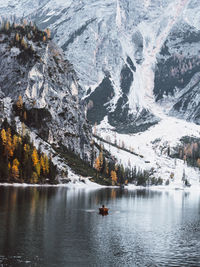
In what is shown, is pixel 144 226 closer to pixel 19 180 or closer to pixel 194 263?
pixel 194 263

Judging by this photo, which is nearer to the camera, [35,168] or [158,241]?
[158,241]

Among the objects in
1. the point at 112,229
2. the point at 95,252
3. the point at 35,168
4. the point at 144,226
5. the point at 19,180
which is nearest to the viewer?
the point at 95,252

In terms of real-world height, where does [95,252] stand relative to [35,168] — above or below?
below

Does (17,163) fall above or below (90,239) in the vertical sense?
above

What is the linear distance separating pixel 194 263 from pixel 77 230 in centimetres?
2710

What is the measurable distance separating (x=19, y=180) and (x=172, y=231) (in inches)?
4755

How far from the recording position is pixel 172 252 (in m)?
55.7

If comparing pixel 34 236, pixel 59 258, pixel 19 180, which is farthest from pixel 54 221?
pixel 19 180

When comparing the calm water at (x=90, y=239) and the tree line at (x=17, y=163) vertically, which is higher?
the tree line at (x=17, y=163)

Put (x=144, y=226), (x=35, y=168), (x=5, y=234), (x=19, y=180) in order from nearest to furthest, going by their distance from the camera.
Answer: (x=5, y=234) → (x=144, y=226) → (x=19, y=180) → (x=35, y=168)

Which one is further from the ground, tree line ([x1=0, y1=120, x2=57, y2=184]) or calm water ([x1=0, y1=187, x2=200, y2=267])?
tree line ([x1=0, y1=120, x2=57, y2=184])

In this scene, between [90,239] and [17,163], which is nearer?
[90,239]

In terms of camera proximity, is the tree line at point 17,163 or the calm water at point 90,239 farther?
the tree line at point 17,163

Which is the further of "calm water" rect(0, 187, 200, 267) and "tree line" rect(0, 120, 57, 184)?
"tree line" rect(0, 120, 57, 184)
